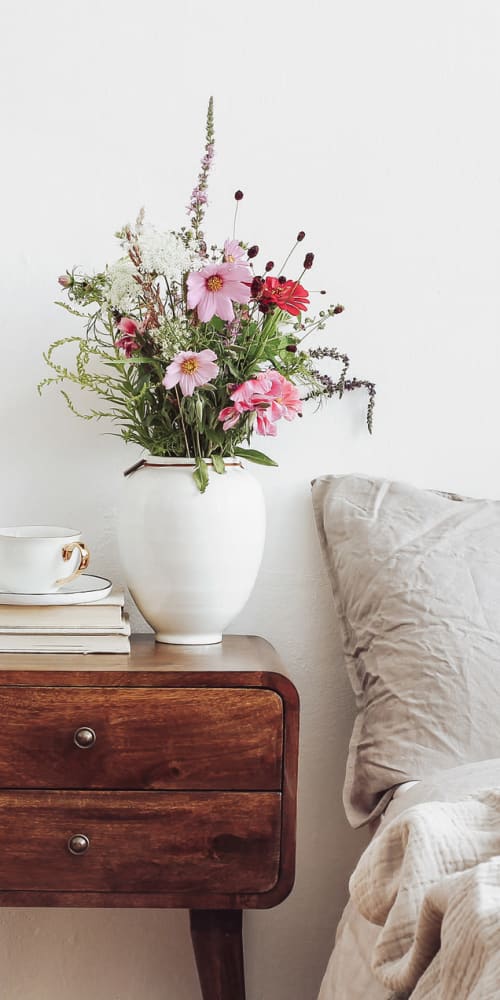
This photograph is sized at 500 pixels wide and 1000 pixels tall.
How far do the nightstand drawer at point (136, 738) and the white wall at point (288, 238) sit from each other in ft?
1.20

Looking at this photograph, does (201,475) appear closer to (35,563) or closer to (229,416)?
(229,416)

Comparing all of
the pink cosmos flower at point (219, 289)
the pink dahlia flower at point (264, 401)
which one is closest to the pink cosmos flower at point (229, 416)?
the pink dahlia flower at point (264, 401)

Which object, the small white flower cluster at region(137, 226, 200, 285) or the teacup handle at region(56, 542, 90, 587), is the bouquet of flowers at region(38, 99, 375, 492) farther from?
the teacup handle at region(56, 542, 90, 587)

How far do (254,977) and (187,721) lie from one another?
0.58 metres

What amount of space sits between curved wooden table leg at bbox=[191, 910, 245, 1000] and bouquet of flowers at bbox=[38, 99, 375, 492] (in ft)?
1.70

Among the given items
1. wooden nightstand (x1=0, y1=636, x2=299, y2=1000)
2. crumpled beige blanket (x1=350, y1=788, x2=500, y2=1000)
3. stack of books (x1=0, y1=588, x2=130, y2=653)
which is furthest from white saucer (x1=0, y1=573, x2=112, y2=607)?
crumpled beige blanket (x1=350, y1=788, x2=500, y2=1000)

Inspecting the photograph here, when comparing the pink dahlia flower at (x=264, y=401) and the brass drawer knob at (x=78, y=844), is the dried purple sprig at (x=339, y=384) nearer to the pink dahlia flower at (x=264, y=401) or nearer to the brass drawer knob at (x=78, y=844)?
the pink dahlia flower at (x=264, y=401)

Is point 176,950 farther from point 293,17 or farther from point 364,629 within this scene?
point 293,17

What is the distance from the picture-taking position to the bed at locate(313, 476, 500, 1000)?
0.77 m

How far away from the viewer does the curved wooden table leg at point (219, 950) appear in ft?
3.72

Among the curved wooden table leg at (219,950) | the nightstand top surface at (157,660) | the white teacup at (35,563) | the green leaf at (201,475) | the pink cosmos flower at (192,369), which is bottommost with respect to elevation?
the curved wooden table leg at (219,950)

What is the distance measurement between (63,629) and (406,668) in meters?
0.43

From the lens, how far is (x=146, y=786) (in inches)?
41.1

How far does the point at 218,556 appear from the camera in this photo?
1.17 metres
